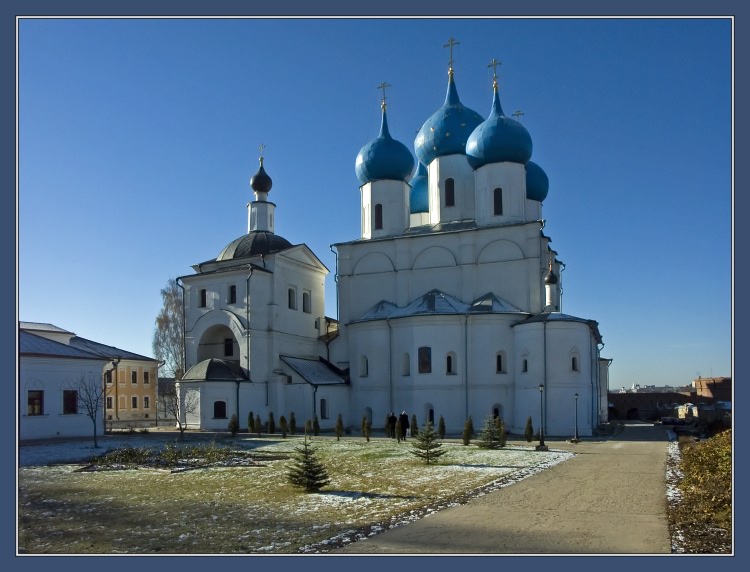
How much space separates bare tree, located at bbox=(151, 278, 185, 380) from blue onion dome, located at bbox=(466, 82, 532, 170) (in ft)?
73.7

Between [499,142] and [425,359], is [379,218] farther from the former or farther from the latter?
[425,359]

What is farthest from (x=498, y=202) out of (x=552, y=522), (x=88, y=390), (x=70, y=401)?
(x=552, y=522)

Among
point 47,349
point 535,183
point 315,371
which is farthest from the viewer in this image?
point 535,183

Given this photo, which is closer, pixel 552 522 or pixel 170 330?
pixel 552 522

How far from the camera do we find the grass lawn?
9555 mm

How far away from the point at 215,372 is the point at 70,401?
8.17 meters

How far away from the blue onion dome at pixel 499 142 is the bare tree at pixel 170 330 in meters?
22.5

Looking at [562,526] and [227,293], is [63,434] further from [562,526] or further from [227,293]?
[562,526]

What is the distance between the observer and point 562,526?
10383 mm

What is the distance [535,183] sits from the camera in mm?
42562

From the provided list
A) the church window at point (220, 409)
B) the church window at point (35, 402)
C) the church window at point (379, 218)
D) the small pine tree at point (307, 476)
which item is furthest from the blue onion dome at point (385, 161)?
the small pine tree at point (307, 476)

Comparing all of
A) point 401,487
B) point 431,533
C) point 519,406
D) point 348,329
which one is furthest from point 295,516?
point 348,329

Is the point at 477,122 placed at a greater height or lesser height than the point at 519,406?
greater

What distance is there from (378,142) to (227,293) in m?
12.2
